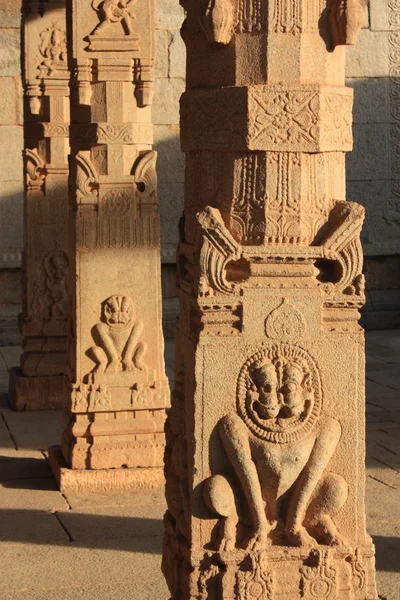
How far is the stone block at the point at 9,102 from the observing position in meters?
13.1

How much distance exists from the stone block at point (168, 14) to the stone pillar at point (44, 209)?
13.3ft

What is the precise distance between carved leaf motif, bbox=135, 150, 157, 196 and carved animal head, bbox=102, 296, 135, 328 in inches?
26.9

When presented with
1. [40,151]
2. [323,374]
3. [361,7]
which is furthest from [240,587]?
[40,151]

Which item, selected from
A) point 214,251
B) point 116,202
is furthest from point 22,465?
point 214,251

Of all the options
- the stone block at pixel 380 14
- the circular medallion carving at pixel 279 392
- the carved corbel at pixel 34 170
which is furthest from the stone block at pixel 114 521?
the stone block at pixel 380 14

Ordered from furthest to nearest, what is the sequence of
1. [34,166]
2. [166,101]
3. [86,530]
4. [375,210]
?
1. [375,210]
2. [166,101]
3. [34,166]
4. [86,530]

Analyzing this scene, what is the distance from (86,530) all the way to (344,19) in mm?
3344

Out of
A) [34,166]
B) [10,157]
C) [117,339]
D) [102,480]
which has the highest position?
[10,157]

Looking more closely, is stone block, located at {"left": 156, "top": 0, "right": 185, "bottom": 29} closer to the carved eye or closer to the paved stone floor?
the paved stone floor

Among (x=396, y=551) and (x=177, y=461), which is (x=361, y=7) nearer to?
(x=177, y=461)

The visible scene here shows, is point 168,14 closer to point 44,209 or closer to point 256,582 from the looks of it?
point 44,209

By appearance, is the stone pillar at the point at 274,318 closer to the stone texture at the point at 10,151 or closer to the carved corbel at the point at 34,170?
the carved corbel at the point at 34,170

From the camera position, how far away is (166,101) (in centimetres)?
1358

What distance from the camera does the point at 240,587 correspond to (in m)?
4.64
